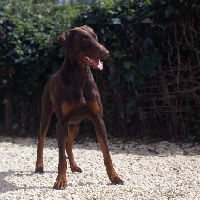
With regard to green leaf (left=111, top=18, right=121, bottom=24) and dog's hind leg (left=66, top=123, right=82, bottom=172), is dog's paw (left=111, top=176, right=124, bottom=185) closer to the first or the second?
dog's hind leg (left=66, top=123, right=82, bottom=172)

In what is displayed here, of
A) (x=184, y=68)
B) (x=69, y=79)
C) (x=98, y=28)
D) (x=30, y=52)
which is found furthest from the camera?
(x=30, y=52)

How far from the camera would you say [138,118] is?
278 inches

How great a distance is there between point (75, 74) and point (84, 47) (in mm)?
340

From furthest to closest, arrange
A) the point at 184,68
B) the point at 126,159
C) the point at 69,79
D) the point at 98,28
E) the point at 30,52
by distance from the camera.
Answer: the point at 30,52
the point at 98,28
the point at 184,68
the point at 126,159
the point at 69,79

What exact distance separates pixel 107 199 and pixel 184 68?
3.47 meters

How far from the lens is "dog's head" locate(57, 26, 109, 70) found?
12.4 ft

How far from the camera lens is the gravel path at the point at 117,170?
3.83 meters

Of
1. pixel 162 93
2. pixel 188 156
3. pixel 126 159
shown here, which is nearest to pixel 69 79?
pixel 126 159

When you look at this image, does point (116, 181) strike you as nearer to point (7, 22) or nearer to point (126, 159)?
point (126, 159)

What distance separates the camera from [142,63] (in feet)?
21.6

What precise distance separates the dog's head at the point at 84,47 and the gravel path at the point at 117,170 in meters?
1.25

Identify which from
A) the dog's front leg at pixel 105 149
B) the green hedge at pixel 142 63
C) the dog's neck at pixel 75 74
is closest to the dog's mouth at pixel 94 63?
the dog's neck at pixel 75 74

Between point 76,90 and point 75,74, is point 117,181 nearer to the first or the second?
point 76,90

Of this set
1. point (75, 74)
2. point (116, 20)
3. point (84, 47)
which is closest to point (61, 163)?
point (75, 74)
